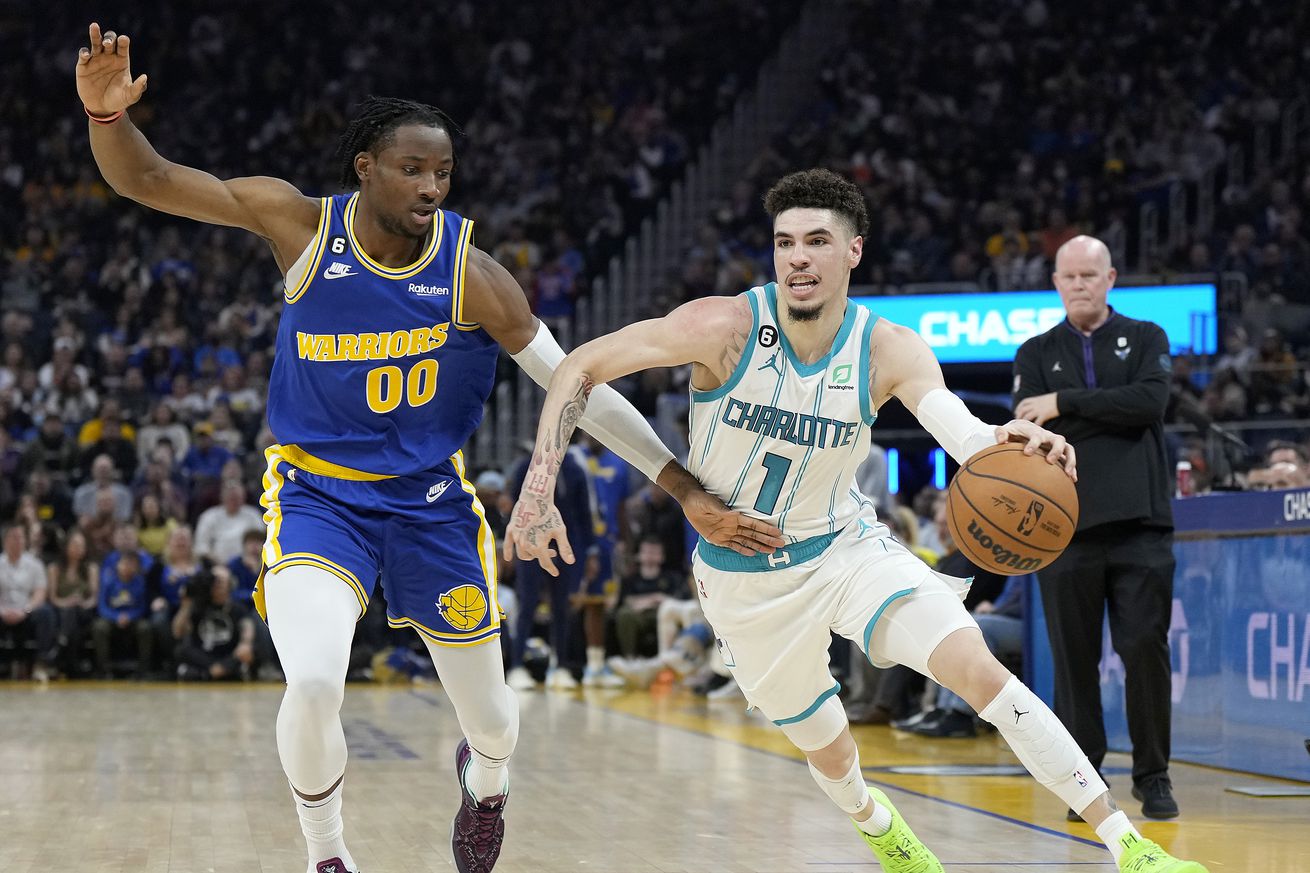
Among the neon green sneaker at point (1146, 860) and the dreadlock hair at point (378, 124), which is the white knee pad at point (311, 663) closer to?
the dreadlock hair at point (378, 124)

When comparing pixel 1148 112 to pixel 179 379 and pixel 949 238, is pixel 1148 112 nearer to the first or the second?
pixel 949 238

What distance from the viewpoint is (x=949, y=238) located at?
20.0 metres

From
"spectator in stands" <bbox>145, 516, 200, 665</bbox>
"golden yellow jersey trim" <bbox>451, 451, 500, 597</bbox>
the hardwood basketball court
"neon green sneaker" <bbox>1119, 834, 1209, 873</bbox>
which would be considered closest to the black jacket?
the hardwood basketball court

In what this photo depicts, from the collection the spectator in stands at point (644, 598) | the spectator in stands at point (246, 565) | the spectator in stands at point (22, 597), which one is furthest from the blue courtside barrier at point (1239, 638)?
the spectator in stands at point (22, 597)

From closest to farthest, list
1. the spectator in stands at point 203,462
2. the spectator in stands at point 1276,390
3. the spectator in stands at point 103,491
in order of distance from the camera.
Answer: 1. the spectator in stands at point 1276,390
2. the spectator in stands at point 103,491
3. the spectator in stands at point 203,462

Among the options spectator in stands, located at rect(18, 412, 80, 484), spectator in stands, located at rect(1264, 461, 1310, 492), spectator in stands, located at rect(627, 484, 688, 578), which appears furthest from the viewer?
spectator in stands, located at rect(18, 412, 80, 484)

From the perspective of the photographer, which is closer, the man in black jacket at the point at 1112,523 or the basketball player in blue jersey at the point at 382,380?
the basketball player in blue jersey at the point at 382,380

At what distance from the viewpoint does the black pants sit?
6469 millimetres

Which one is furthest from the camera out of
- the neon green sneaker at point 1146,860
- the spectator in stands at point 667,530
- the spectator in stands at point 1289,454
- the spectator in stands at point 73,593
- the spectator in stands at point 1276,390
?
the spectator in stands at point 73,593

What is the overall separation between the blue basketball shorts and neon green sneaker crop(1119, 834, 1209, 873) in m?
1.81

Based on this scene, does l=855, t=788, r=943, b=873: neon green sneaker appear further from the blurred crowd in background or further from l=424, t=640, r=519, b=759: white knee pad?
the blurred crowd in background

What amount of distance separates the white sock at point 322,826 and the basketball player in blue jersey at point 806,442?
1122 millimetres

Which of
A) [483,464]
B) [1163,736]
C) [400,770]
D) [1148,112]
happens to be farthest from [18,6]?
[1163,736]

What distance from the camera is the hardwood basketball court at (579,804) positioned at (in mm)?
5566
